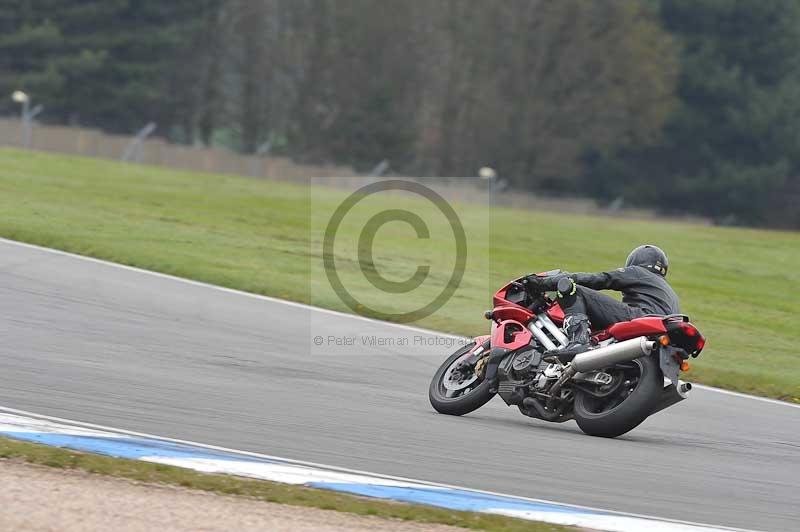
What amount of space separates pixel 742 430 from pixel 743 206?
7285 centimetres

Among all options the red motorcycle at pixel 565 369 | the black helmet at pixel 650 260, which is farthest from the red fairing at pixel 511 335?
the black helmet at pixel 650 260

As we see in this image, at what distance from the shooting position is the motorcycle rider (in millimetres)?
9883

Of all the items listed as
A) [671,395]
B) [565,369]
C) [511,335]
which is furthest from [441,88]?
[671,395]

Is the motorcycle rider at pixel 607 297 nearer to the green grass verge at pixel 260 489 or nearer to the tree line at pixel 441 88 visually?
the green grass verge at pixel 260 489

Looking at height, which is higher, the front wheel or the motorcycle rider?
the motorcycle rider

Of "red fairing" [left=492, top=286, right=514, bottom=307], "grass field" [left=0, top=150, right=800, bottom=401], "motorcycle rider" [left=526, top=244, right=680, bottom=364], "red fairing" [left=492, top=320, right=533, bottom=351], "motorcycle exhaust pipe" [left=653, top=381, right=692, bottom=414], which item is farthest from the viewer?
"grass field" [left=0, top=150, right=800, bottom=401]

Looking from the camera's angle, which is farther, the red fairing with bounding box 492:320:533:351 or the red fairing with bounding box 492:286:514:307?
the red fairing with bounding box 492:286:514:307

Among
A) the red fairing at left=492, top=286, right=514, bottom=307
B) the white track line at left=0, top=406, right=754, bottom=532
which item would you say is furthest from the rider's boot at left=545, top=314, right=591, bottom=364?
the white track line at left=0, top=406, right=754, bottom=532

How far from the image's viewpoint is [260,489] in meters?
7.16

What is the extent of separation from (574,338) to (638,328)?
1.74ft

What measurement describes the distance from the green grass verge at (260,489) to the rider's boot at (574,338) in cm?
279

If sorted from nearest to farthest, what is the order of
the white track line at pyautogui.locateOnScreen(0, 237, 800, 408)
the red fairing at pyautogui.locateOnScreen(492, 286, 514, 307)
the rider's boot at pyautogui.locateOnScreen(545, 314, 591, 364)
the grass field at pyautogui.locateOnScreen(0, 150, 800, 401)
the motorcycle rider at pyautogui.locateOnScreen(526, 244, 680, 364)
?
1. the rider's boot at pyautogui.locateOnScreen(545, 314, 591, 364)
2. the motorcycle rider at pyautogui.locateOnScreen(526, 244, 680, 364)
3. the red fairing at pyautogui.locateOnScreen(492, 286, 514, 307)
4. the white track line at pyautogui.locateOnScreen(0, 237, 800, 408)
5. the grass field at pyautogui.locateOnScreen(0, 150, 800, 401)

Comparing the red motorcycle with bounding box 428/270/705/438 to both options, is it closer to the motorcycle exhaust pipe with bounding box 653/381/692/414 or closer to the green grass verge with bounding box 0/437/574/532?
the motorcycle exhaust pipe with bounding box 653/381/692/414

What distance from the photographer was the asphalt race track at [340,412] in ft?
26.2
